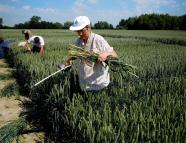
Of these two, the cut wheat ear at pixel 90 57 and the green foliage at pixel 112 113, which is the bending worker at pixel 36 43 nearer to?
the green foliage at pixel 112 113

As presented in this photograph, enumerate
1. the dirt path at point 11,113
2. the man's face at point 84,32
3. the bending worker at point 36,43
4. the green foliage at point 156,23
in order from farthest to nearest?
the green foliage at point 156,23 → the bending worker at point 36,43 → the dirt path at point 11,113 → the man's face at point 84,32

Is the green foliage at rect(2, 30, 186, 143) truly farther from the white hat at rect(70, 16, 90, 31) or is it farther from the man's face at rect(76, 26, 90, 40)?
the white hat at rect(70, 16, 90, 31)

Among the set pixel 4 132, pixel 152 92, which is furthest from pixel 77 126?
pixel 152 92

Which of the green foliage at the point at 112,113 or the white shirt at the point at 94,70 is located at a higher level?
the white shirt at the point at 94,70

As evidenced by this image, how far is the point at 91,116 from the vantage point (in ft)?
11.7

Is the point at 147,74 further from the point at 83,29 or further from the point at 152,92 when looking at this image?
the point at 83,29

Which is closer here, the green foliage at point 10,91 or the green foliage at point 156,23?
the green foliage at point 10,91

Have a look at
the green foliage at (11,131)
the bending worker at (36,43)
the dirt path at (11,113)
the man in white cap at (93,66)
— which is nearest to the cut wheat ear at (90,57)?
the man in white cap at (93,66)

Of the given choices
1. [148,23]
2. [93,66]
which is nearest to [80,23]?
[93,66]

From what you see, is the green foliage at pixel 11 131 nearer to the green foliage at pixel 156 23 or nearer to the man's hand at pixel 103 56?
the man's hand at pixel 103 56

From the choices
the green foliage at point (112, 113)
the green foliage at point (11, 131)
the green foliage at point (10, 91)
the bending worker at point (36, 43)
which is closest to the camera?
the green foliage at point (112, 113)

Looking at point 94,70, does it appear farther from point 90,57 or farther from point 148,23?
point 148,23

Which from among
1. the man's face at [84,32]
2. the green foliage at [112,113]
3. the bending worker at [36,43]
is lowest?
the green foliage at [112,113]

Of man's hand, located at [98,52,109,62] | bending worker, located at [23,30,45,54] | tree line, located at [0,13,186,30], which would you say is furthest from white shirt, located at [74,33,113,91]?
tree line, located at [0,13,186,30]
